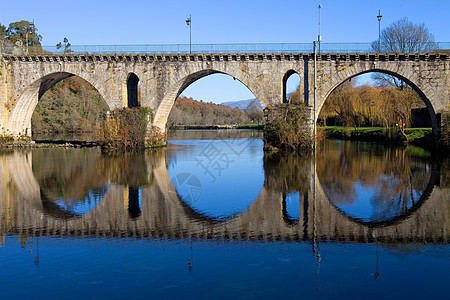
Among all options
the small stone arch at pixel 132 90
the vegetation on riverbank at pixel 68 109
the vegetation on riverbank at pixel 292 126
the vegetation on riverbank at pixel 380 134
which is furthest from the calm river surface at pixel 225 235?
the vegetation on riverbank at pixel 68 109

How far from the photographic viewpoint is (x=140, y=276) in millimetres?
8438

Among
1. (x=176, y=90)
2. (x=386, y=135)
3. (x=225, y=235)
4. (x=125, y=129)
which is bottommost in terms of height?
(x=225, y=235)

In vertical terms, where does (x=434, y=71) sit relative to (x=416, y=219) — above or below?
above

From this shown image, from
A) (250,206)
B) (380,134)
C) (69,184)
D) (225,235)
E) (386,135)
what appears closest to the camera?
(225,235)

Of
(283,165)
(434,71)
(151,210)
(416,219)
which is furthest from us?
(434,71)

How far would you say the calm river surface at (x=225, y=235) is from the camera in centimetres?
802

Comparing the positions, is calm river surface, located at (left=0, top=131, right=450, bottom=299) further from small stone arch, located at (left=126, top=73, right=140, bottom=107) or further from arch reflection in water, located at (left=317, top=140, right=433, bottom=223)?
small stone arch, located at (left=126, top=73, right=140, bottom=107)

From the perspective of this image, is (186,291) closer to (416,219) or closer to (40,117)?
(416,219)

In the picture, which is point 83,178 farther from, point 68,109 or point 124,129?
point 68,109

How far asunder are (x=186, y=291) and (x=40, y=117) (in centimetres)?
6430

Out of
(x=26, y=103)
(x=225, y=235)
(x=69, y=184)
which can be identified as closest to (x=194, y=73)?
(x=26, y=103)

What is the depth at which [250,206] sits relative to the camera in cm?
1401

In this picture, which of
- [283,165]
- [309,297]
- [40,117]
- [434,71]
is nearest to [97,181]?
[283,165]

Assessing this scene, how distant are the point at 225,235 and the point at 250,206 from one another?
10.5 ft
